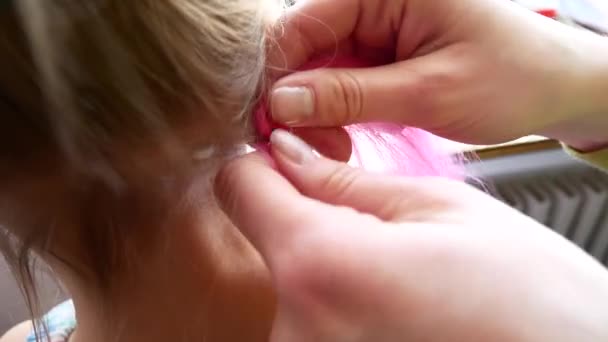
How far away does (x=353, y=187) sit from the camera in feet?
1.42

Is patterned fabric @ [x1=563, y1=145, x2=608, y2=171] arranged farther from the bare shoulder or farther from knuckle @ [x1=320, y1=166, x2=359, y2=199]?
the bare shoulder

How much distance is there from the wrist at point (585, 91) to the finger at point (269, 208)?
11.8 inches

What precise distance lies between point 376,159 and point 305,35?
0.12 m

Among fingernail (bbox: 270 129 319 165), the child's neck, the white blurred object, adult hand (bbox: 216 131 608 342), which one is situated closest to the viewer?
adult hand (bbox: 216 131 608 342)

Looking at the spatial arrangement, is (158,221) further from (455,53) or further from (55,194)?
(455,53)

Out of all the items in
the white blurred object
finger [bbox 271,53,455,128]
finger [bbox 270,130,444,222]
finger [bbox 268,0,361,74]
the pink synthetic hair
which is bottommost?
the white blurred object

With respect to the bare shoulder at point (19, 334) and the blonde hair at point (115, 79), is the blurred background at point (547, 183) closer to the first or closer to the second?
the bare shoulder at point (19, 334)

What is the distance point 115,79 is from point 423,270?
0.20m

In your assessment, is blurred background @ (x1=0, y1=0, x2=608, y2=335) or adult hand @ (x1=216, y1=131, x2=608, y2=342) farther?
blurred background @ (x1=0, y1=0, x2=608, y2=335)

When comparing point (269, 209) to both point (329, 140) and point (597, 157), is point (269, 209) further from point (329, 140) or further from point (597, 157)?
point (597, 157)

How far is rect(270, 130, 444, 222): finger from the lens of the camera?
1.37 ft

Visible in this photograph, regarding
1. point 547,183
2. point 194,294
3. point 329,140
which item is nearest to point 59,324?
point 194,294

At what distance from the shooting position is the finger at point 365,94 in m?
0.49

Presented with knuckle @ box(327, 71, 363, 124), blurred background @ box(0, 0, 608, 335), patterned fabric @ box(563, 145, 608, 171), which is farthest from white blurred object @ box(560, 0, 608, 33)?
knuckle @ box(327, 71, 363, 124)
